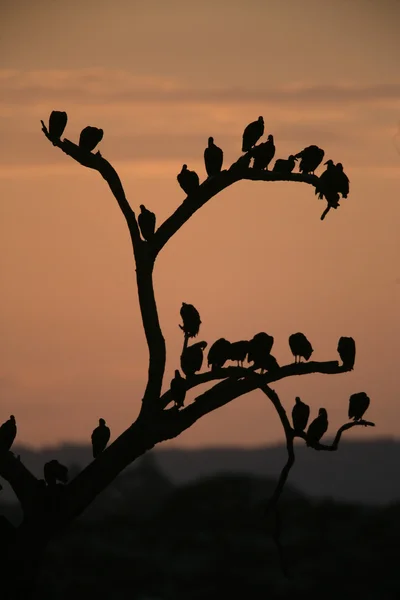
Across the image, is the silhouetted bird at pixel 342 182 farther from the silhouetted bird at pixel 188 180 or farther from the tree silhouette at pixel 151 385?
the silhouetted bird at pixel 188 180

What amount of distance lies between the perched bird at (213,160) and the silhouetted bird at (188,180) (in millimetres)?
395

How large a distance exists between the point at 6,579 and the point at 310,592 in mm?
20817

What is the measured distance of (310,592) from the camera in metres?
39.4

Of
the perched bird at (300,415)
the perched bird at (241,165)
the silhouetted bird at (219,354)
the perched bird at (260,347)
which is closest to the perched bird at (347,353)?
the perched bird at (260,347)

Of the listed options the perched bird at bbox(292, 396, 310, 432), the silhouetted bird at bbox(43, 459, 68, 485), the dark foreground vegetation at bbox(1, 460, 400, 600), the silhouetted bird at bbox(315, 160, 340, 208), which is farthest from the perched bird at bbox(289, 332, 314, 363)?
the dark foreground vegetation at bbox(1, 460, 400, 600)

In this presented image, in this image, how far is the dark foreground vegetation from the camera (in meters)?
39.8

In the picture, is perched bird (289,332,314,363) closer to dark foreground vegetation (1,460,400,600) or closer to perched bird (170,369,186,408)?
perched bird (170,369,186,408)

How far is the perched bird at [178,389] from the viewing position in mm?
18844

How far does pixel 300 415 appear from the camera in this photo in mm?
19359

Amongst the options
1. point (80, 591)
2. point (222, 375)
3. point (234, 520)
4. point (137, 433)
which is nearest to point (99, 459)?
point (137, 433)

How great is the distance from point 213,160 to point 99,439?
13.2 feet

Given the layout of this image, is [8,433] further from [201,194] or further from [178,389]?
[201,194]

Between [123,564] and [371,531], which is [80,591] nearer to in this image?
[123,564]

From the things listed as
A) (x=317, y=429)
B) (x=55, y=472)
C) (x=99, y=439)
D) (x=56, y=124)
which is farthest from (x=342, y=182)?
(x=55, y=472)
